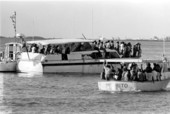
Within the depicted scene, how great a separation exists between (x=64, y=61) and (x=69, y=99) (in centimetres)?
1840

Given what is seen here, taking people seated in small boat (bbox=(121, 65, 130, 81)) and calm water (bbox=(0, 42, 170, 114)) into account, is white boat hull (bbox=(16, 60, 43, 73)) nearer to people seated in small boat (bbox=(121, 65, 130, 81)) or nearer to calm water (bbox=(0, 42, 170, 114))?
calm water (bbox=(0, 42, 170, 114))

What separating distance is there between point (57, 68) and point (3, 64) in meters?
5.31

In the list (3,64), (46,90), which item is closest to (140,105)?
(46,90)

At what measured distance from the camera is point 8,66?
190ft

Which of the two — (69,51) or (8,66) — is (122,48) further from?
(8,66)

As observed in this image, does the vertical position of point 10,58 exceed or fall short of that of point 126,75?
it falls short

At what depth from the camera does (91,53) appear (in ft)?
188

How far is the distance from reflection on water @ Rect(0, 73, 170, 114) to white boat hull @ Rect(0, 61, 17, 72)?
23.0 ft

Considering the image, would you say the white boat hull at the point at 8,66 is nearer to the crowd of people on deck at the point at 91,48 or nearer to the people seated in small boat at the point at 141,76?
the crowd of people on deck at the point at 91,48

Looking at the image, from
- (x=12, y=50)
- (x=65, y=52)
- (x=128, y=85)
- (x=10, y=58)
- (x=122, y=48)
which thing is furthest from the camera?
(x=12, y=50)

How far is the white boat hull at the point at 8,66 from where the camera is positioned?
57906 mm

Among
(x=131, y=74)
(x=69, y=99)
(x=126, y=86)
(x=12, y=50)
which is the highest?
(x=12, y=50)

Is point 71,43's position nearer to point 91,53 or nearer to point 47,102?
point 91,53

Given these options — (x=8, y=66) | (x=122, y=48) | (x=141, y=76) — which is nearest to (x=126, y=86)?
(x=141, y=76)
